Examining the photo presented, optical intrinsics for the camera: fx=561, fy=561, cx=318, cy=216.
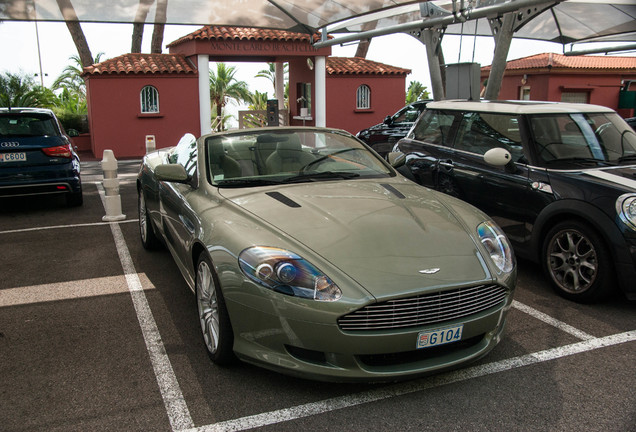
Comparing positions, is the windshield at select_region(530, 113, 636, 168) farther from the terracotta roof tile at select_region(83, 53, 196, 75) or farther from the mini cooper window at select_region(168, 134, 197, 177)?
the terracotta roof tile at select_region(83, 53, 196, 75)

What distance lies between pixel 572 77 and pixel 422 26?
19626 millimetres

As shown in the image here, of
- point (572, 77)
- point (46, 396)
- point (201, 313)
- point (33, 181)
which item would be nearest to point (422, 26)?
point (33, 181)

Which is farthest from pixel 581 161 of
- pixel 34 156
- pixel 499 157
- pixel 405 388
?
pixel 34 156

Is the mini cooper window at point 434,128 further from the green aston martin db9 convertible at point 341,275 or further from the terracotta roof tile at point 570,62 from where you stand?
the terracotta roof tile at point 570,62

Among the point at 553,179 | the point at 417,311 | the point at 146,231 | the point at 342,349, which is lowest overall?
the point at 146,231

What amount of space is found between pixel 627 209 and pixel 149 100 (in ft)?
58.1

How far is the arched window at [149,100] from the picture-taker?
19328 millimetres

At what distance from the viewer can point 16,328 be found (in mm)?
4090

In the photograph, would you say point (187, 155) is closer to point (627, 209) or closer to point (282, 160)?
point (282, 160)

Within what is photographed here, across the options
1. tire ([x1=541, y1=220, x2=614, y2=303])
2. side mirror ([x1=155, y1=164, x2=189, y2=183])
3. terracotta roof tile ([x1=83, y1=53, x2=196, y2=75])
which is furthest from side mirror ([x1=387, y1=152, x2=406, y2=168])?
terracotta roof tile ([x1=83, y1=53, x2=196, y2=75])

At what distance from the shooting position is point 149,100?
1945 centimetres

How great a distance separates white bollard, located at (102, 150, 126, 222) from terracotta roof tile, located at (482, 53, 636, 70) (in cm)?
2451

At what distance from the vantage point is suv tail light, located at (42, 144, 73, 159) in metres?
8.19

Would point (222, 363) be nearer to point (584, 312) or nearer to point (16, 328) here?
point (16, 328)
